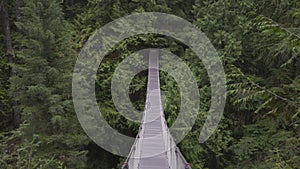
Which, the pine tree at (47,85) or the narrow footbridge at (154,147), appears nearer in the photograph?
the narrow footbridge at (154,147)

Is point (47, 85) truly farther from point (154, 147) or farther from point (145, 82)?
point (145, 82)

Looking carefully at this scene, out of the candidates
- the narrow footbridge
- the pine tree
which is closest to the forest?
the pine tree

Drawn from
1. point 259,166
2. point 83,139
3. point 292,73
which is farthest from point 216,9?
point 83,139

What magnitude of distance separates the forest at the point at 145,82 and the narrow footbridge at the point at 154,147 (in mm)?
646

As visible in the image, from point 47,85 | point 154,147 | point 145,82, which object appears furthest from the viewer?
point 145,82

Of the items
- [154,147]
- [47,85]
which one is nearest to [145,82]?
[47,85]

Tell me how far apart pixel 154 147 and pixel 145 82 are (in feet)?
16.3

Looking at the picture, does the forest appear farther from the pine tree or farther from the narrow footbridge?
the narrow footbridge

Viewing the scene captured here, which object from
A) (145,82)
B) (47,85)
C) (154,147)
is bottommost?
(154,147)

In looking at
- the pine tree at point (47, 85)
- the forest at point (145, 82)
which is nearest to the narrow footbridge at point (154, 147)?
the forest at point (145, 82)

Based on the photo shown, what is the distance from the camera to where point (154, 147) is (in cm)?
661

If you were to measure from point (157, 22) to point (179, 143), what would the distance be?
598 centimetres

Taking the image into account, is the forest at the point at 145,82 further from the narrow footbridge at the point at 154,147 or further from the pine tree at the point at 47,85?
the narrow footbridge at the point at 154,147

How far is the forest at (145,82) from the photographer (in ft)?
24.0
